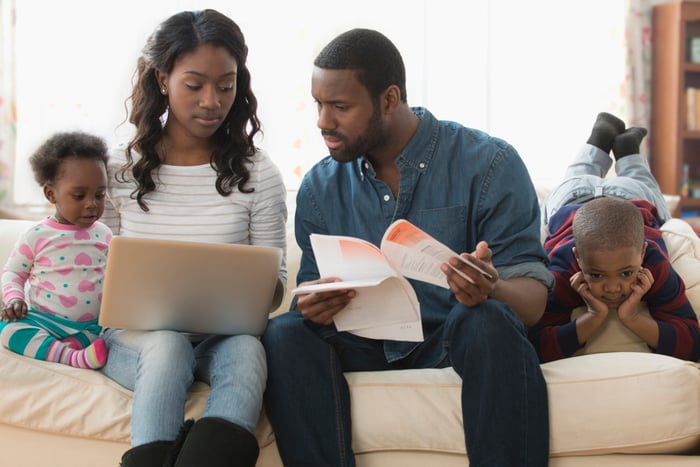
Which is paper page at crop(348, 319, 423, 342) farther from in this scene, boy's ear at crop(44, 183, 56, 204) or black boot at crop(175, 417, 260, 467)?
boy's ear at crop(44, 183, 56, 204)

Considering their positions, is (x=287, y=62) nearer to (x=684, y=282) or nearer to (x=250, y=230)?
(x=250, y=230)

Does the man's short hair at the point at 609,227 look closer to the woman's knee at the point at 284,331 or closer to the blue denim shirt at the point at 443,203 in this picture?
the blue denim shirt at the point at 443,203

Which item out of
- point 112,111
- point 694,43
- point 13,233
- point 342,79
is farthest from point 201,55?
point 694,43

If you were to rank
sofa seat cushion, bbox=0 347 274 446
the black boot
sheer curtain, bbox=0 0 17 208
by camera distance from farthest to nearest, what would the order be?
1. sheer curtain, bbox=0 0 17 208
2. sofa seat cushion, bbox=0 347 274 446
3. the black boot

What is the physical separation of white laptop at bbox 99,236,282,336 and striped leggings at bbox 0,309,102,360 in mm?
219

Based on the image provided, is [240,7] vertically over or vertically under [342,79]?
over

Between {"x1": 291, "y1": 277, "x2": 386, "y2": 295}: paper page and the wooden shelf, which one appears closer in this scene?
{"x1": 291, "y1": 277, "x2": 386, "y2": 295}: paper page

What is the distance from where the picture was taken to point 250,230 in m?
1.84

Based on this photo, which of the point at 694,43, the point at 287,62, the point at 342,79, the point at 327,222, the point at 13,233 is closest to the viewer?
the point at 342,79

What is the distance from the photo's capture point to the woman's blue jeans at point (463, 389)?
144 centimetres

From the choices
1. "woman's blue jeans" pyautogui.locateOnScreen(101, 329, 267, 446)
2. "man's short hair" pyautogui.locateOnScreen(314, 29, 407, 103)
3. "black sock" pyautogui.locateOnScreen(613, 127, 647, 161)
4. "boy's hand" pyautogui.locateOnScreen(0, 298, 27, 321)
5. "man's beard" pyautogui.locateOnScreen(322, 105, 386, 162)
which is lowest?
"woman's blue jeans" pyautogui.locateOnScreen(101, 329, 267, 446)

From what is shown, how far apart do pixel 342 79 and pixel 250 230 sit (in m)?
0.41

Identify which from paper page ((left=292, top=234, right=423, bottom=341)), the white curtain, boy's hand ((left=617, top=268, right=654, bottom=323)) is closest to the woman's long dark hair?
paper page ((left=292, top=234, right=423, bottom=341))

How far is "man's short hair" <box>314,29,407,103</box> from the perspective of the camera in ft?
5.54
